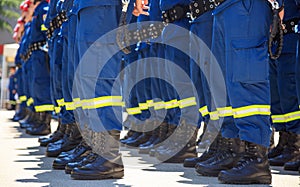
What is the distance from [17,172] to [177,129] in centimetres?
132

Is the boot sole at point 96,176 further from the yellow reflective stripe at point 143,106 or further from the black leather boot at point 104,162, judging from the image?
the yellow reflective stripe at point 143,106

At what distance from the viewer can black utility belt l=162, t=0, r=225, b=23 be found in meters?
4.15

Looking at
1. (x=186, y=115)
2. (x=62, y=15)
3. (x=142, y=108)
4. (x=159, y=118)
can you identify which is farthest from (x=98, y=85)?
(x=142, y=108)

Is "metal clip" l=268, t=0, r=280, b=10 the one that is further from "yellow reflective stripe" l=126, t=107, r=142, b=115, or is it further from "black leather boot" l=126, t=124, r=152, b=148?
"yellow reflective stripe" l=126, t=107, r=142, b=115

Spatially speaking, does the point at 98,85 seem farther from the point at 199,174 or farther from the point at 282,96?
the point at 282,96

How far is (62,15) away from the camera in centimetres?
488

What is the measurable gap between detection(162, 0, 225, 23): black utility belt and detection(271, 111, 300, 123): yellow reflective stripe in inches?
38.3

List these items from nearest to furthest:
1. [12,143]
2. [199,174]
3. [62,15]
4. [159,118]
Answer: [199,174]
[62,15]
[159,118]
[12,143]

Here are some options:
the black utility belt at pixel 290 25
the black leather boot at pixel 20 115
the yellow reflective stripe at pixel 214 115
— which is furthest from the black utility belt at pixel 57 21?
the black leather boot at pixel 20 115

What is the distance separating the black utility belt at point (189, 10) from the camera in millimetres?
4148

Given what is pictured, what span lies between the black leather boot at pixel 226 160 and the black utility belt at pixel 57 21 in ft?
5.69

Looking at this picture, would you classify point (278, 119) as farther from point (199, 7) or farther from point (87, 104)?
point (87, 104)

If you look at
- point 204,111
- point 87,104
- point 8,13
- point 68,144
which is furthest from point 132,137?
point 8,13

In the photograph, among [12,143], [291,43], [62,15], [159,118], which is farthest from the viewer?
[12,143]
